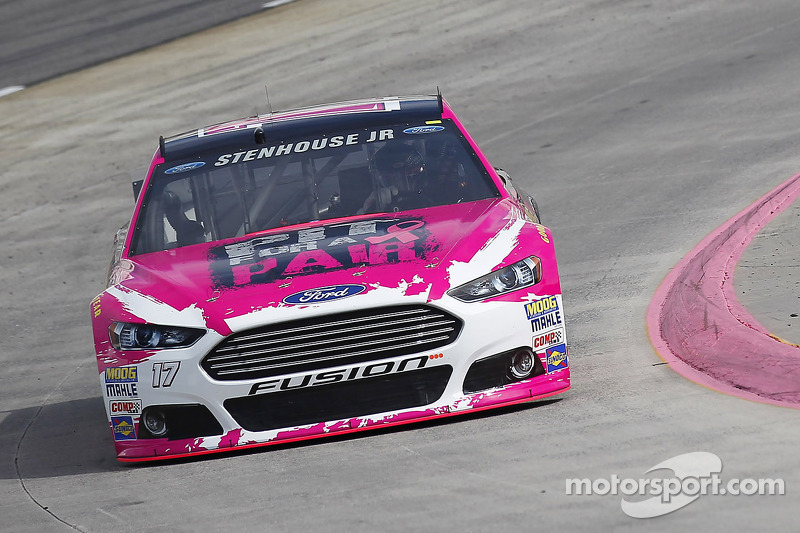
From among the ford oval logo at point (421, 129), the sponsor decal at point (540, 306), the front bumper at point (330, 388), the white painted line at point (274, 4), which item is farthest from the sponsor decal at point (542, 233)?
the white painted line at point (274, 4)

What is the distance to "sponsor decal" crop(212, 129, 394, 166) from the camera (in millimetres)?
7477

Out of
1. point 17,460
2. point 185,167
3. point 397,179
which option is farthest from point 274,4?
point 17,460

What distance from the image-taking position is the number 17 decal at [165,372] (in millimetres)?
6062

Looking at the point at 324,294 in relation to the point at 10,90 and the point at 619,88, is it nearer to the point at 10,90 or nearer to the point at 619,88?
the point at 619,88

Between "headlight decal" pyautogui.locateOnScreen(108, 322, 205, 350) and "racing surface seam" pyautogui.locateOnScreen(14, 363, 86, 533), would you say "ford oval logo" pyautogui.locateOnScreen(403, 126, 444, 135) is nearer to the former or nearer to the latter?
"headlight decal" pyautogui.locateOnScreen(108, 322, 205, 350)

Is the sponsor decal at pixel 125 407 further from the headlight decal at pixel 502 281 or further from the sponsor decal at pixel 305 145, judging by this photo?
the sponsor decal at pixel 305 145

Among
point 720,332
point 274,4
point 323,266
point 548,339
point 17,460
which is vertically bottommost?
point 17,460

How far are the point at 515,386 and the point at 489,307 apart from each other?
431 mm

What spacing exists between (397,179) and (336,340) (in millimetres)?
1592

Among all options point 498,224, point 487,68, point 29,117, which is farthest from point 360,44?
point 498,224

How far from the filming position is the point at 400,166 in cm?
734

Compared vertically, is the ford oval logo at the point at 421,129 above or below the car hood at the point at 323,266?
above

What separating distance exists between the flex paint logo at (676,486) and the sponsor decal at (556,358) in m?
1.17

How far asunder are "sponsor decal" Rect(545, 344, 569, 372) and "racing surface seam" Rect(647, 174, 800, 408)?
66cm
